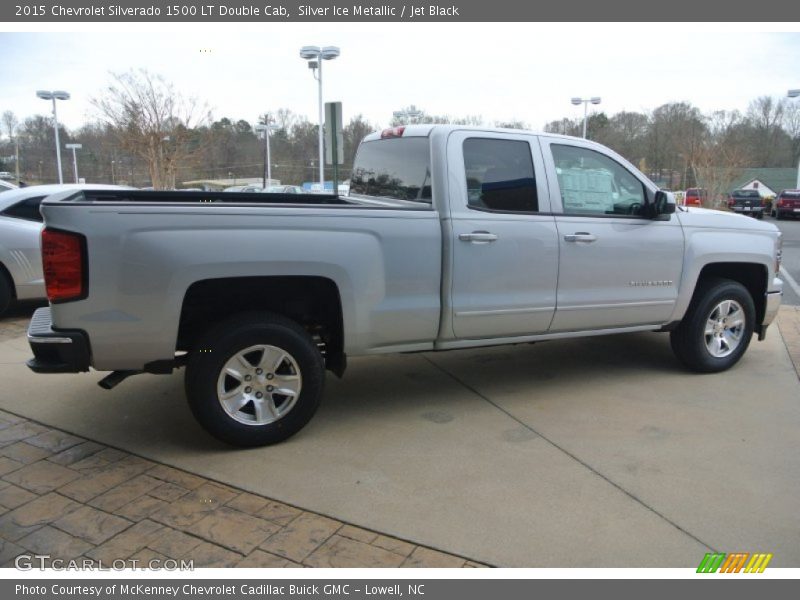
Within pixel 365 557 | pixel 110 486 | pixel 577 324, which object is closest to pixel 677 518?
pixel 365 557

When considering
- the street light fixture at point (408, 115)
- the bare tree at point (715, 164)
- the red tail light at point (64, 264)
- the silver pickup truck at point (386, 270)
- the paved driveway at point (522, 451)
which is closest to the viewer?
the paved driveway at point (522, 451)

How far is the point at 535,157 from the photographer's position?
180 inches

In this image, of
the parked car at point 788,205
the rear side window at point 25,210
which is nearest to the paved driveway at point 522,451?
the rear side window at point 25,210

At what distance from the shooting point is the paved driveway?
9.66ft

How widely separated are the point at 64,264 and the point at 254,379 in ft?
3.97

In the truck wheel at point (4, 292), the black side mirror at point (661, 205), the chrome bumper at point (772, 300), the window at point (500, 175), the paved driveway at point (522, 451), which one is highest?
the window at point (500, 175)

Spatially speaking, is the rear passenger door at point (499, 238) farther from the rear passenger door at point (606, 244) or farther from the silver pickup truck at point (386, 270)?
the rear passenger door at point (606, 244)

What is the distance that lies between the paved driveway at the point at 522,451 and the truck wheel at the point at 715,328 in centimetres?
16

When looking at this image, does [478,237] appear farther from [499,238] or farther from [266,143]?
[266,143]

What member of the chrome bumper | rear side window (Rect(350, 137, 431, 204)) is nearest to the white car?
rear side window (Rect(350, 137, 431, 204))

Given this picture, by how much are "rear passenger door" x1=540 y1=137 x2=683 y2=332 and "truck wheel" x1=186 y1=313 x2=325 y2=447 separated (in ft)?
6.49

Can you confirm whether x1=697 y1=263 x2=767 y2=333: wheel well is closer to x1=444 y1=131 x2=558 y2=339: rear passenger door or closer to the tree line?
x1=444 y1=131 x2=558 y2=339: rear passenger door

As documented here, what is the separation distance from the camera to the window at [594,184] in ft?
15.3

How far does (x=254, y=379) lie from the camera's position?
3734 millimetres
